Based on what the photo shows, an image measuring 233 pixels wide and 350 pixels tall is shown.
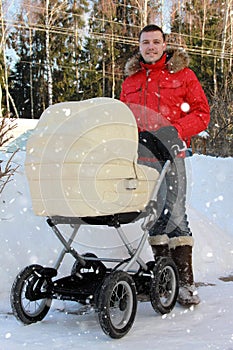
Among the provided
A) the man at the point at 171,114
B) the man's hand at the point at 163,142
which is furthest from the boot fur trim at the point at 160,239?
the man's hand at the point at 163,142

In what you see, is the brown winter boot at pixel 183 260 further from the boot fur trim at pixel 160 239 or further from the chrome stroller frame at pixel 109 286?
the chrome stroller frame at pixel 109 286

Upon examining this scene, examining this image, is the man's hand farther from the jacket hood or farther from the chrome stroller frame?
the jacket hood

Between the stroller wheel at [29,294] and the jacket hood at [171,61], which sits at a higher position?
the jacket hood at [171,61]

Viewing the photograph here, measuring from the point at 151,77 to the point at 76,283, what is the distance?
1.43 m

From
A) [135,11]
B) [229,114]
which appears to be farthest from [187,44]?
[229,114]

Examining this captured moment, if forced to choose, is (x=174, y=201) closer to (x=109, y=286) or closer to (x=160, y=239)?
(x=160, y=239)

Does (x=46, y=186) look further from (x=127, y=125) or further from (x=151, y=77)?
(x=151, y=77)

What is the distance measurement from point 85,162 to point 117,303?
776 millimetres

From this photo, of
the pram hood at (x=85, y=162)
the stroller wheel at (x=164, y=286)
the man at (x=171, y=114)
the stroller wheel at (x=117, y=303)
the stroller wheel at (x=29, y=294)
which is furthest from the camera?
the man at (x=171, y=114)

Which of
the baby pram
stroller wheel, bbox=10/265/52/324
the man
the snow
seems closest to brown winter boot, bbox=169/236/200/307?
the man

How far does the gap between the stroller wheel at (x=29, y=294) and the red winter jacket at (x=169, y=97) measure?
1165mm

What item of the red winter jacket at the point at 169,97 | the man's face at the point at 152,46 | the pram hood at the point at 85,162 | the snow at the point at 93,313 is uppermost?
the man's face at the point at 152,46

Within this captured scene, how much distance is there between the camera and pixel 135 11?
1087 inches

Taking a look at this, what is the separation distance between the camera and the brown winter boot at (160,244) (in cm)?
337
